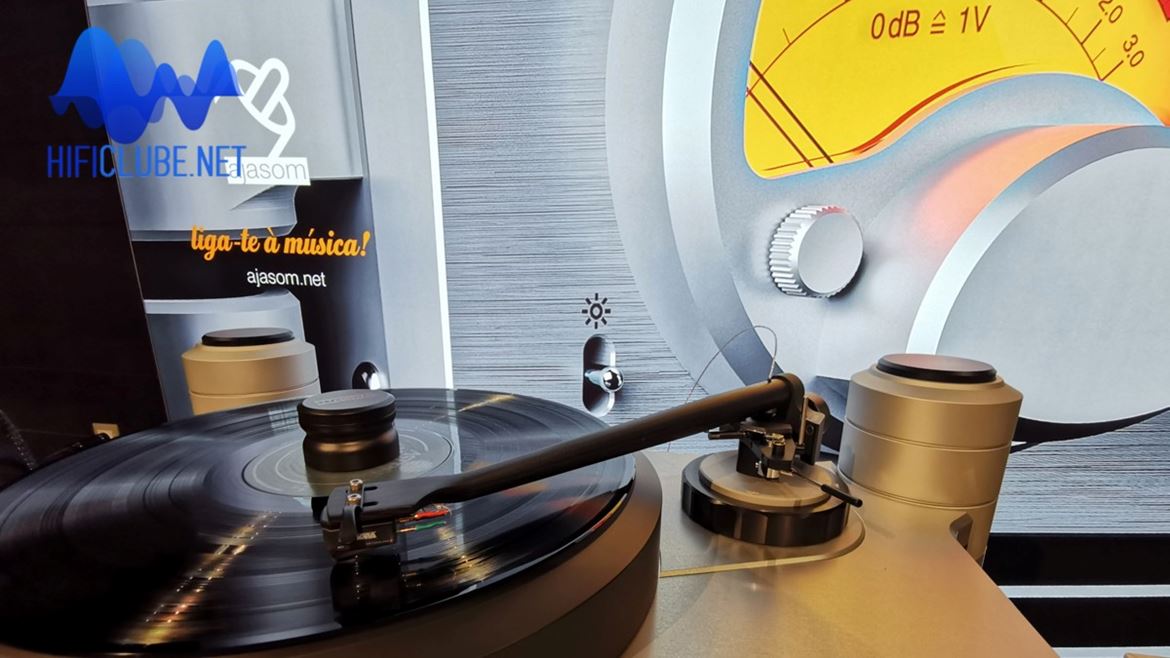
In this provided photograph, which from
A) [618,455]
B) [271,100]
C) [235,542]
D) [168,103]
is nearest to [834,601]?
[618,455]

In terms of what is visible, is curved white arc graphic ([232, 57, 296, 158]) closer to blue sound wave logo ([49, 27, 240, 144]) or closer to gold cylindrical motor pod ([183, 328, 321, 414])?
blue sound wave logo ([49, 27, 240, 144])

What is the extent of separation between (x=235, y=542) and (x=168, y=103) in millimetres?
895

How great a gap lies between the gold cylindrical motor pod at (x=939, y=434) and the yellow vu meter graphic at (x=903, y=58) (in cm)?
39

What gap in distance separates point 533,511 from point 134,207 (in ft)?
3.42

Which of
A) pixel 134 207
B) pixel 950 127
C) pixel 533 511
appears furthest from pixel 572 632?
pixel 134 207

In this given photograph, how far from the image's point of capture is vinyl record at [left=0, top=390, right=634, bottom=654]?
258mm

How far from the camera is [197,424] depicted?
517 millimetres

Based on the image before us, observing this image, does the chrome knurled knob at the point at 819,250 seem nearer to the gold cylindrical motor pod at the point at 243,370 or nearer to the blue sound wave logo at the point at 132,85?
the gold cylindrical motor pod at the point at 243,370

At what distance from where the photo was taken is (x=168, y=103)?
0.90 m

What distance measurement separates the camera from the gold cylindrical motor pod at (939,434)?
1.45ft

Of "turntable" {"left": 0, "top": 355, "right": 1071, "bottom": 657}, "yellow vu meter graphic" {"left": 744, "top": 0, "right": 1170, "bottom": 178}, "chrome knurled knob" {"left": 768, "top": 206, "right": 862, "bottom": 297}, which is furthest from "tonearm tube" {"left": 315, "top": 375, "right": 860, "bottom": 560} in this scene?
"yellow vu meter graphic" {"left": 744, "top": 0, "right": 1170, "bottom": 178}

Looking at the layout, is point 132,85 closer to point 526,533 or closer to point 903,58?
point 526,533

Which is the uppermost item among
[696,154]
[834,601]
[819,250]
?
[696,154]

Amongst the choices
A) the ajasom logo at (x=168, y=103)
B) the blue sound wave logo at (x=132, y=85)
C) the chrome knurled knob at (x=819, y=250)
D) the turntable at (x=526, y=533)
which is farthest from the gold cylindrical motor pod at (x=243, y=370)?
the chrome knurled knob at (x=819, y=250)
